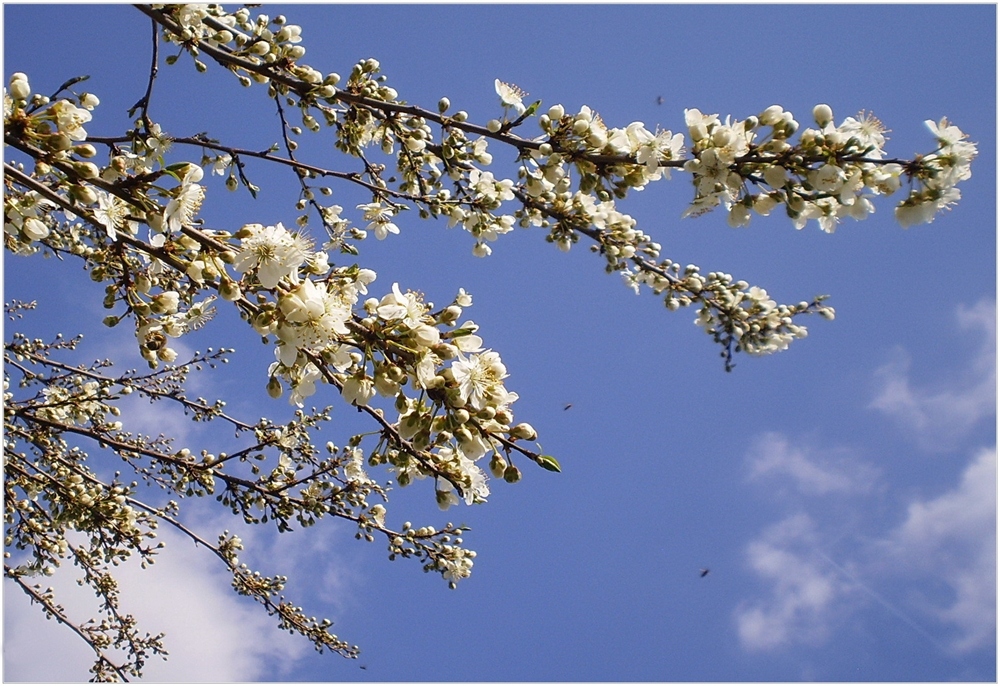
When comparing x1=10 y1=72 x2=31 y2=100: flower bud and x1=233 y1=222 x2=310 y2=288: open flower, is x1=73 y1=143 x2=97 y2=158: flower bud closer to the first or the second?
x1=10 y1=72 x2=31 y2=100: flower bud

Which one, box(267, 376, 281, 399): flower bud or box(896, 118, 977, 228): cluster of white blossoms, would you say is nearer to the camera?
box(896, 118, 977, 228): cluster of white blossoms

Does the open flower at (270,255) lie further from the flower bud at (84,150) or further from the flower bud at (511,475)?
the flower bud at (511,475)

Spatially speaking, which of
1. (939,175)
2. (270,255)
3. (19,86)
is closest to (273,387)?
(270,255)

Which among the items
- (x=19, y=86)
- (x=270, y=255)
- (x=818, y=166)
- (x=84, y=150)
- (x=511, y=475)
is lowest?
(x=511, y=475)

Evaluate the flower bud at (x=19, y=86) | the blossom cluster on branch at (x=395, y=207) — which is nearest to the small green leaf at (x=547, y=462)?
the blossom cluster on branch at (x=395, y=207)

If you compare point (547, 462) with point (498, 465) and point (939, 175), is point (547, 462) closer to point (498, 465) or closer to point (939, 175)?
point (498, 465)

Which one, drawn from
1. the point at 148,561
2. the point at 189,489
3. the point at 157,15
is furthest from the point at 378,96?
Answer: the point at 148,561

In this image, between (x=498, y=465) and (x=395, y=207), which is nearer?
(x=498, y=465)

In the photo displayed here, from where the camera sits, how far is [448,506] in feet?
7.61

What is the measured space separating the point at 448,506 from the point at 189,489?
3270 mm

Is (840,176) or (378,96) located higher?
(378,96)

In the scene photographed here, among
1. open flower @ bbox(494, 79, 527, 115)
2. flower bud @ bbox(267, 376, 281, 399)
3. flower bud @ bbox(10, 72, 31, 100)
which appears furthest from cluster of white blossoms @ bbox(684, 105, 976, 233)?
flower bud @ bbox(10, 72, 31, 100)

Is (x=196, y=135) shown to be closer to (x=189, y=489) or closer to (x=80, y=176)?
(x=80, y=176)

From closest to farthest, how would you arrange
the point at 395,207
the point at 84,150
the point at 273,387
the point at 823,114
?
the point at 84,150
the point at 823,114
the point at 273,387
the point at 395,207
